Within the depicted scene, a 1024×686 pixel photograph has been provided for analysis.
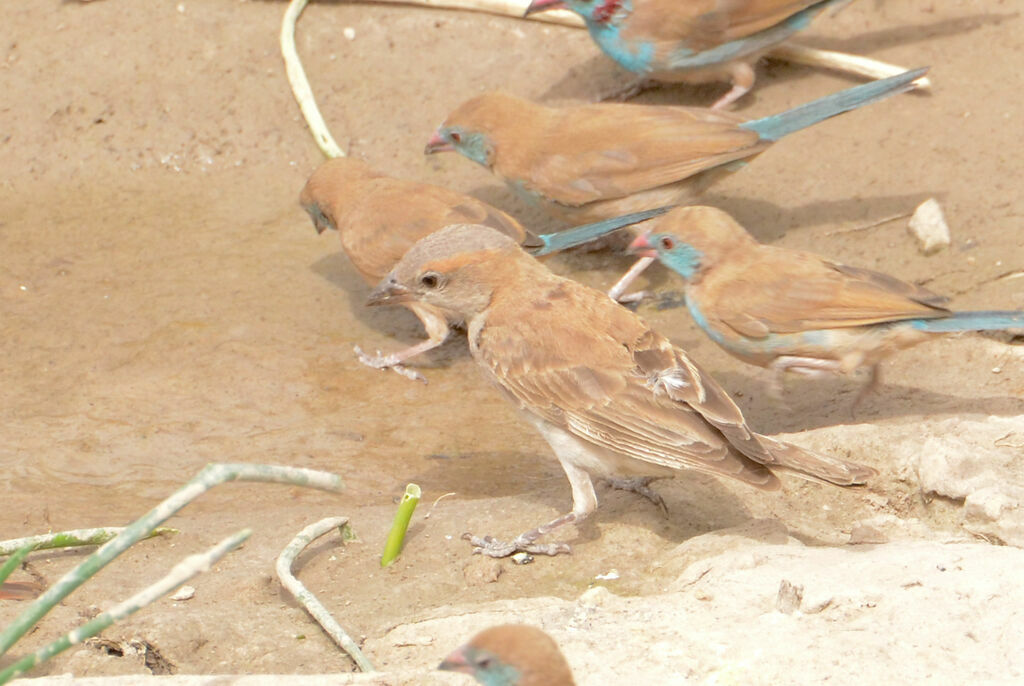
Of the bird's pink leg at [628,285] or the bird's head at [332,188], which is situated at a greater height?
the bird's head at [332,188]

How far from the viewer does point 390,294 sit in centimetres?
527

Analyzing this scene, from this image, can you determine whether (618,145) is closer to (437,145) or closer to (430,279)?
(437,145)

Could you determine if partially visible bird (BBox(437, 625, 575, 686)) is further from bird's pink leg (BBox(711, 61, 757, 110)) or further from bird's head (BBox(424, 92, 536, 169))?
bird's pink leg (BBox(711, 61, 757, 110))

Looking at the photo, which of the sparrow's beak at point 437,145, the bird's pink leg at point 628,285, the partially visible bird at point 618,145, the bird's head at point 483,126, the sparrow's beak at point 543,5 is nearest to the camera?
the partially visible bird at point 618,145

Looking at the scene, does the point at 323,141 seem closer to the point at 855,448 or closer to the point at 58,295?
the point at 58,295

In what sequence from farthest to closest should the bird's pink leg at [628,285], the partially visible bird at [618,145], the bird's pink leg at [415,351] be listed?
the bird's pink leg at [628,285]
the partially visible bird at [618,145]
the bird's pink leg at [415,351]

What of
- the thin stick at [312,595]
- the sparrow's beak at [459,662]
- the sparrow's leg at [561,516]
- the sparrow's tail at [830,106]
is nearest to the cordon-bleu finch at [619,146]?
the sparrow's tail at [830,106]

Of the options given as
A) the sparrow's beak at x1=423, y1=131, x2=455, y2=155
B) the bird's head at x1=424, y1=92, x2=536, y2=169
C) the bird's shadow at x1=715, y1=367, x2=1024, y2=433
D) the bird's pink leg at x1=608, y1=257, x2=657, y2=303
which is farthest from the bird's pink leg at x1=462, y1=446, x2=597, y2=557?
the sparrow's beak at x1=423, y1=131, x2=455, y2=155

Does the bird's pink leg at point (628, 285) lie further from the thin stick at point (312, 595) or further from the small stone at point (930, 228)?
the thin stick at point (312, 595)

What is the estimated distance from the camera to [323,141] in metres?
7.81

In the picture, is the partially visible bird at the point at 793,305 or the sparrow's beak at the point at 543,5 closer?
the partially visible bird at the point at 793,305

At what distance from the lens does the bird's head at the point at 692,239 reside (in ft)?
18.8

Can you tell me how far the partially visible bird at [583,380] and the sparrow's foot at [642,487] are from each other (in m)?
0.23

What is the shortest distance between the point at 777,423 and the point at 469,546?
1.97 meters
